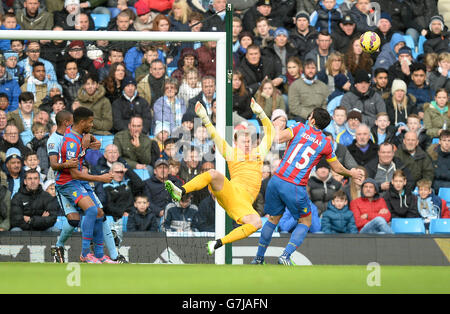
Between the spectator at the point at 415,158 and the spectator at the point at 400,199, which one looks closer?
the spectator at the point at 400,199

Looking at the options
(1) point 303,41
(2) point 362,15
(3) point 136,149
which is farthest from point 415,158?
(3) point 136,149

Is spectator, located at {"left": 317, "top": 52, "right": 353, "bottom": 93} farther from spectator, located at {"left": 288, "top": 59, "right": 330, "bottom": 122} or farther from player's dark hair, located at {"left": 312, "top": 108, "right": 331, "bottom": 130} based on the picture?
player's dark hair, located at {"left": 312, "top": 108, "right": 331, "bottom": 130}

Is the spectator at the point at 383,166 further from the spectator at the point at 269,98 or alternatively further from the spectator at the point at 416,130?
the spectator at the point at 269,98

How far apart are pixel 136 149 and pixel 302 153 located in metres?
2.69

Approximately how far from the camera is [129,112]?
1128 cm

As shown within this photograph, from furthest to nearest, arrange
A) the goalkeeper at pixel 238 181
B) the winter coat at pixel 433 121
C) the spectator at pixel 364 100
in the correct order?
the winter coat at pixel 433 121 → the spectator at pixel 364 100 → the goalkeeper at pixel 238 181

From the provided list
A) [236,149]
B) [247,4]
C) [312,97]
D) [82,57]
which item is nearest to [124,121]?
[82,57]

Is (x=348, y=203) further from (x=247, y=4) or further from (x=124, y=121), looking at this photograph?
(x=247, y=4)

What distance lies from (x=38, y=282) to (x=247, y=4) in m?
8.21

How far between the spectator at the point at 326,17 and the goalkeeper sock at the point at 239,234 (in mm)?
5935

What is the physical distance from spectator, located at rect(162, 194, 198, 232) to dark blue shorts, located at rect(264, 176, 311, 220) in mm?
1584

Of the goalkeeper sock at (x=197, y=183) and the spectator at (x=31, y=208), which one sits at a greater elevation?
the goalkeeper sock at (x=197, y=183)

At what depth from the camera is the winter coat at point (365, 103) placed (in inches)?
512

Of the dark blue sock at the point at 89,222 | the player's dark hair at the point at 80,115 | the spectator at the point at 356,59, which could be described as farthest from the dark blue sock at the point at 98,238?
the spectator at the point at 356,59
